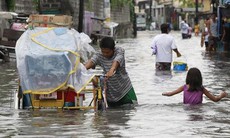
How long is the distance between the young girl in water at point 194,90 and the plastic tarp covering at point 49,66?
160 cm

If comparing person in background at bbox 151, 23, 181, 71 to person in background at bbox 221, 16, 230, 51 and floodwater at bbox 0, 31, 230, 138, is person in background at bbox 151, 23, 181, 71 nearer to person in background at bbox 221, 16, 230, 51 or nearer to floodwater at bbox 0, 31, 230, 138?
floodwater at bbox 0, 31, 230, 138

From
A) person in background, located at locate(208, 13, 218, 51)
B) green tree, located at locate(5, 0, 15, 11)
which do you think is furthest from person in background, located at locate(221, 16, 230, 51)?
green tree, located at locate(5, 0, 15, 11)

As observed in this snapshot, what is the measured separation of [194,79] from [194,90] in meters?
0.26

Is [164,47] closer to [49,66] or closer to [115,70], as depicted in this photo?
[115,70]

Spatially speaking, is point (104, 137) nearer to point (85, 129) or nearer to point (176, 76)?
point (85, 129)

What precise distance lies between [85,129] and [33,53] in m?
2.15

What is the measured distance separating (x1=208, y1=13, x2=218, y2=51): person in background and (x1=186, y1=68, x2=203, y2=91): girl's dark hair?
19.0 metres

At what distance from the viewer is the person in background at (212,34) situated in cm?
3112

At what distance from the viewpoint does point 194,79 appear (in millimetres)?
12039

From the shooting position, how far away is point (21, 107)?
1200cm

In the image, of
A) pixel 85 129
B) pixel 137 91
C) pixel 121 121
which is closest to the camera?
pixel 85 129

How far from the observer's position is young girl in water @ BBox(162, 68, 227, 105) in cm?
1201

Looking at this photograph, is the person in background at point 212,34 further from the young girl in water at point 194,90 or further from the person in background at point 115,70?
the person in background at point 115,70

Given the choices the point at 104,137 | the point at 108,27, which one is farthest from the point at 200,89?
the point at 108,27
